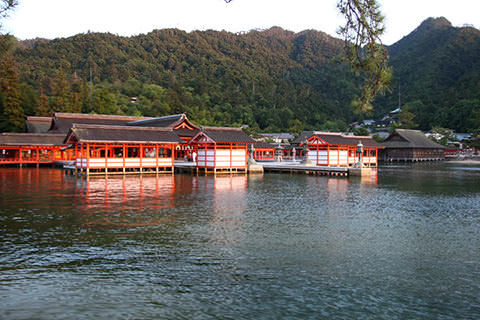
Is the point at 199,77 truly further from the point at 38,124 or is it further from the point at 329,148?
the point at 329,148

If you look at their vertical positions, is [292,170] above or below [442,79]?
below

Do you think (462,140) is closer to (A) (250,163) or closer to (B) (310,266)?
(A) (250,163)

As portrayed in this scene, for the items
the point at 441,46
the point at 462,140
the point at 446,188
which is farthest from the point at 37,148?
the point at 441,46

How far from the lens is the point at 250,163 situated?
36688mm

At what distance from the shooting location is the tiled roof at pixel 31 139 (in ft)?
132

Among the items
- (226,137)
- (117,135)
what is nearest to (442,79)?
(226,137)

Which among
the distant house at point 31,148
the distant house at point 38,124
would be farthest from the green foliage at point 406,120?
the distant house at point 38,124

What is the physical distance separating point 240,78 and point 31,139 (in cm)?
7419

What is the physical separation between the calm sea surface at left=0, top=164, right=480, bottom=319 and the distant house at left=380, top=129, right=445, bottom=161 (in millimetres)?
54661

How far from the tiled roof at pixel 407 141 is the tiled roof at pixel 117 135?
46111 mm

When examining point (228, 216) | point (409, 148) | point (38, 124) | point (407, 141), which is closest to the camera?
point (228, 216)

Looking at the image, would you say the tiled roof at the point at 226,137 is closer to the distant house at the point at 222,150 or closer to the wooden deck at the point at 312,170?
the distant house at the point at 222,150

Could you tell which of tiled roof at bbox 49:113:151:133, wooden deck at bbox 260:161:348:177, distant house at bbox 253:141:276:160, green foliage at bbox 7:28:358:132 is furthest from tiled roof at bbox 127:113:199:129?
green foliage at bbox 7:28:358:132

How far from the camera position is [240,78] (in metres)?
110
